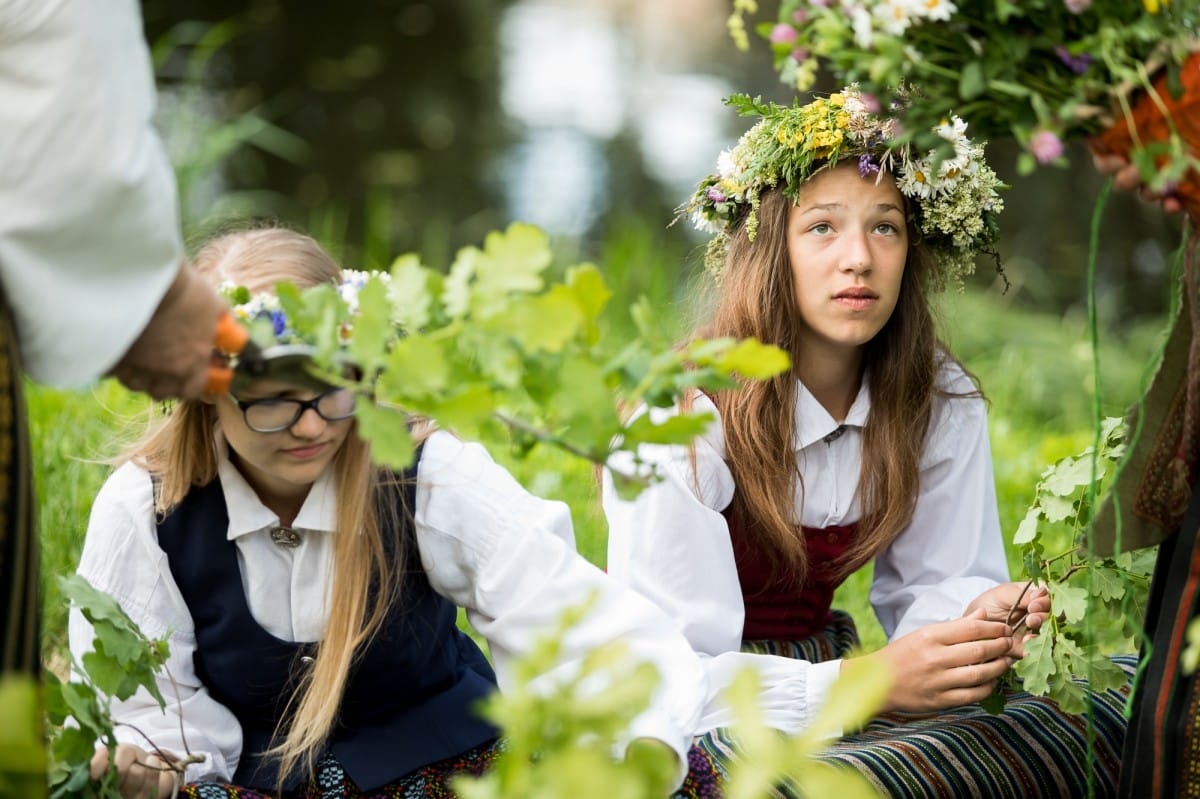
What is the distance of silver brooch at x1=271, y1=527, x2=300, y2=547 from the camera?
2250 millimetres

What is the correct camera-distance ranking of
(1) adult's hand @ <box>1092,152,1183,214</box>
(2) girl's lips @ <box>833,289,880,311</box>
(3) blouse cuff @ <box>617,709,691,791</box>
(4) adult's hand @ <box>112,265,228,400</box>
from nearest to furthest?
1. (4) adult's hand @ <box>112,265,228,400</box>
2. (1) adult's hand @ <box>1092,152,1183,214</box>
3. (3) blouse cuff @ <box>617,709,691,791</box>
4. (2) girl's lips @ <box>833,289,880,311</box>

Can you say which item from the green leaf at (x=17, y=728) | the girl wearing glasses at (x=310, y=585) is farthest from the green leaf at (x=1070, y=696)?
the green leaf at (x=17, y=728)

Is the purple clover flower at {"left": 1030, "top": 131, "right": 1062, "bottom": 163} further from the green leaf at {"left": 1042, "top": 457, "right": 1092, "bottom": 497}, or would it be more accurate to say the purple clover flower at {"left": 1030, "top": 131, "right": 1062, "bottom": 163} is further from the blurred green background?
the blurred green background

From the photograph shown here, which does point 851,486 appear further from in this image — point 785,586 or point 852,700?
point 852,700

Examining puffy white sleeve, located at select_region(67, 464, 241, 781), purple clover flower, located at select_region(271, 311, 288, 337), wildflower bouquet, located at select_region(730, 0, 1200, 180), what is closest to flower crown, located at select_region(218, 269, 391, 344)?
purple clover flower, located at select_region(271, 311, 288, 337)

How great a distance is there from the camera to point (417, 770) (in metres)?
2.28

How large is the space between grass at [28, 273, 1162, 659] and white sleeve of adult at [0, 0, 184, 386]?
1.53 ft

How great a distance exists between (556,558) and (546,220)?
214 inches

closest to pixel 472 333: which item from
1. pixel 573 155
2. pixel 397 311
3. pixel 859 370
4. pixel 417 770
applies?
pixel 397 311

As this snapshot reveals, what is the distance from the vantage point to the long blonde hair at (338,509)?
7.17 feet

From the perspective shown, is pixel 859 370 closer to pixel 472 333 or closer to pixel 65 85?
pixel 472 333

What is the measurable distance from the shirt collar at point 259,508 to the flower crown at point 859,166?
902mm

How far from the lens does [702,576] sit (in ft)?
8.18

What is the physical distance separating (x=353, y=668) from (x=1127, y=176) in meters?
1.34
